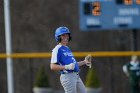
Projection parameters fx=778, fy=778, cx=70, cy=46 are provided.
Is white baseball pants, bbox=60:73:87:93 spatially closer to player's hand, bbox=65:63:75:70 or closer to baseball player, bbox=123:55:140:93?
player's hand, bbox=65:63:75:70

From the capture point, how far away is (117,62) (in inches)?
962

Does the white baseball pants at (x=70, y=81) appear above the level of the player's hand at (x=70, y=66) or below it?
below

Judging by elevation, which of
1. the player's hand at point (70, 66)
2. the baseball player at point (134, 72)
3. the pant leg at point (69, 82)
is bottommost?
the baseball player at point (134, 72)

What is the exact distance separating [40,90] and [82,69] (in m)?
3.26

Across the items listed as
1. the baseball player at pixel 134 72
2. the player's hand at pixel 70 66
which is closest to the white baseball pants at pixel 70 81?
the player's hand at pixel 70 66

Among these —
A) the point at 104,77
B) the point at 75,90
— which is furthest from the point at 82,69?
the point at 75,90

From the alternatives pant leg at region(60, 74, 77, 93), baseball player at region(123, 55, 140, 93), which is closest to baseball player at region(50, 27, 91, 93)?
pant leg at region(60, 74, 77, 93)

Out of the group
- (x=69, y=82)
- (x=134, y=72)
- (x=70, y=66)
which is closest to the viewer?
(x=70, y=66)

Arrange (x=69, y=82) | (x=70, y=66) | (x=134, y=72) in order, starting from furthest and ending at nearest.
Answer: (x=134, y=72) < (x=69, y=82) < (x=70, y=66)

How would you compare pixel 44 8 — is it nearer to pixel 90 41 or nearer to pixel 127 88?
pixel 90 41

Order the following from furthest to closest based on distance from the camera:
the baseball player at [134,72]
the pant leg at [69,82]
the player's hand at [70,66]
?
the baseball player at [134,72] → the pant leg at [69,82] → the player's hand at [70,66]

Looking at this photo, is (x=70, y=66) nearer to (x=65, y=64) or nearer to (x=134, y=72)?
(x=65, y=64)

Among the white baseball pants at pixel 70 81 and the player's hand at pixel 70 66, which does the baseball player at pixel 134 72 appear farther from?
the player's hand at pixel 70 66

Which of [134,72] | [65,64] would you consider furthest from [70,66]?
[134,72]
